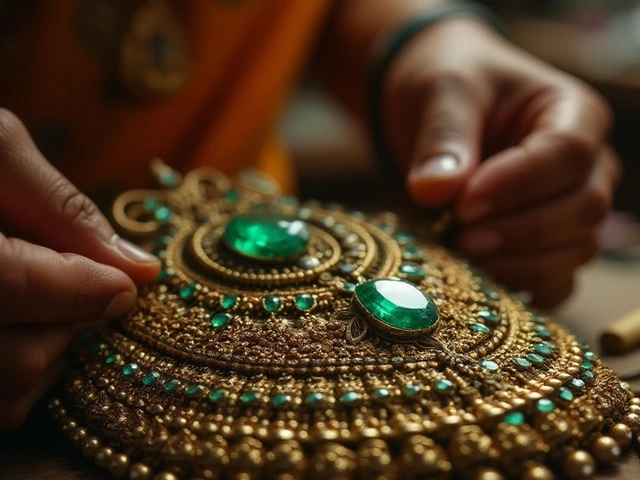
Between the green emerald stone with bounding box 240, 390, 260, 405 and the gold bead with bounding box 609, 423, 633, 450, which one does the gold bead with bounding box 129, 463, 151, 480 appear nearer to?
the green emerald stone with bounding box 240, 390, 260, 405

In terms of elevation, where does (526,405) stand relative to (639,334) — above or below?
below

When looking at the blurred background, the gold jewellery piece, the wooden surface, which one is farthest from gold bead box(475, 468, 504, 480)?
the blurred background

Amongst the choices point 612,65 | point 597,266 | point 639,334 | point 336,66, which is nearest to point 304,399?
point 639,334

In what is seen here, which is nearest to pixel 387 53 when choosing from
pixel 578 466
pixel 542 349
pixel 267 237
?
pixel 267 237

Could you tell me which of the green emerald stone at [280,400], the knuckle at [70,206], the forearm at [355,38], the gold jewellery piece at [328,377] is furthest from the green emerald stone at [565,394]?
the forearm at [355,38]

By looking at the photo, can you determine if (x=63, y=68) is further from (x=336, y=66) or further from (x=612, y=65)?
(x=612, y=65)
